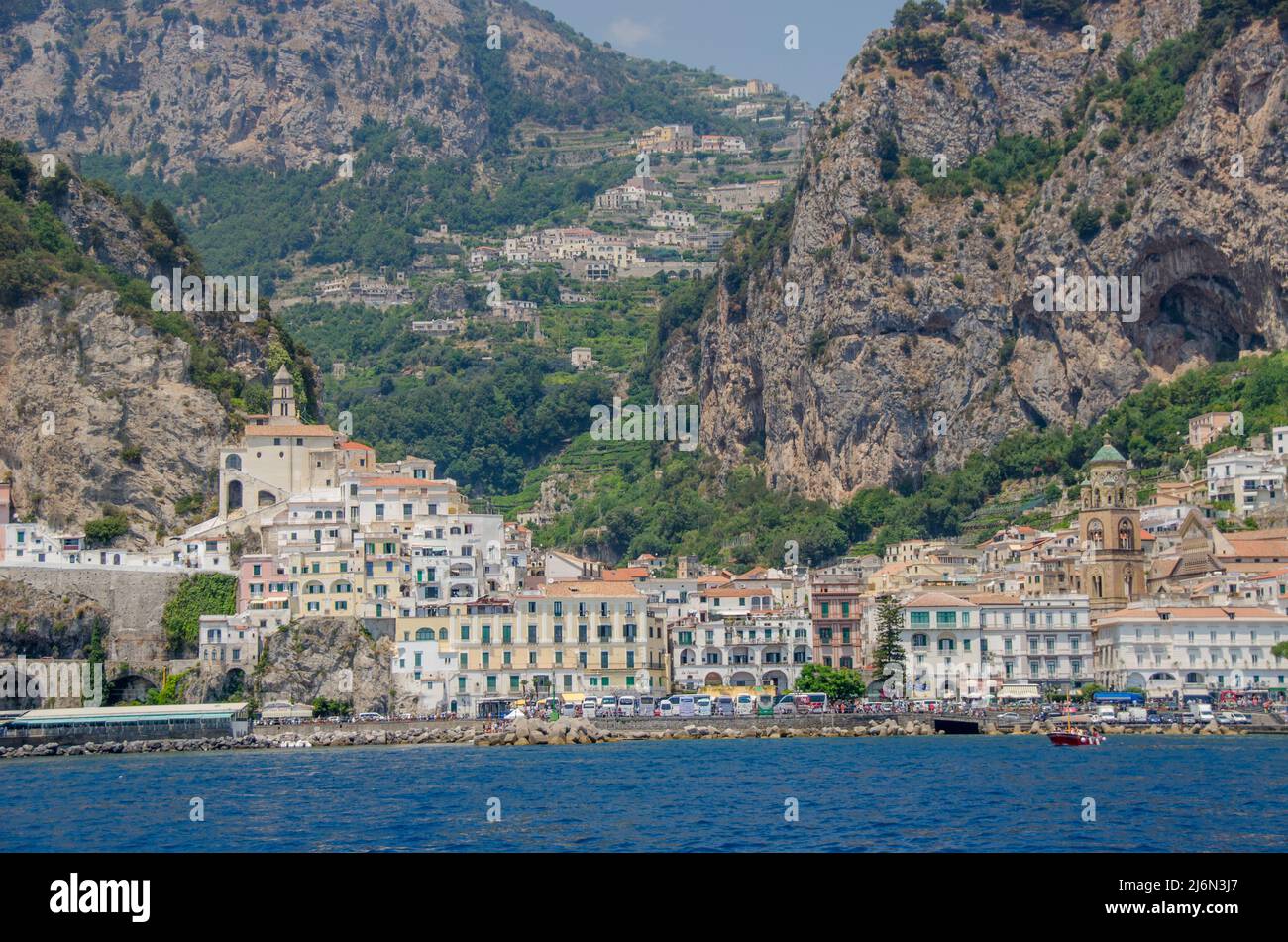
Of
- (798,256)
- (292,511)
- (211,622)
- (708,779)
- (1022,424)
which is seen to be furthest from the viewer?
(798,256)

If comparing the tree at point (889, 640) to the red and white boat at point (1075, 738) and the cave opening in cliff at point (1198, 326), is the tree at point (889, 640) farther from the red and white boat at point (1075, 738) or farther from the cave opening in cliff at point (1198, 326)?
the cave opening in cliff at point (1198, 326)

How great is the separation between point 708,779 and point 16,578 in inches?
1727

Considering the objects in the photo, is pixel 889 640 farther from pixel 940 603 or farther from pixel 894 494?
pixel 894 494

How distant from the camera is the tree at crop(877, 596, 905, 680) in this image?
8662 cm

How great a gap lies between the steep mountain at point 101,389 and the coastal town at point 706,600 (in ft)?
8.06

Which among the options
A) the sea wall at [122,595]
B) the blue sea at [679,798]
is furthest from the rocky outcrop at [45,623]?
the blue sea at [679,798]

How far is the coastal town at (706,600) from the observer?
277 feet

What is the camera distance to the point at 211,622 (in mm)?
85500

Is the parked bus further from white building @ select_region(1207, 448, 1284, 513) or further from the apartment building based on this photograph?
white building @ select_region(1207, 448, 1284, 513)

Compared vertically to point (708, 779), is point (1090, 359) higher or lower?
higher

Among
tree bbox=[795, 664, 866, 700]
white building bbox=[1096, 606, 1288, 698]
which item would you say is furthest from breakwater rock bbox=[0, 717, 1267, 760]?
white building bbox=[1096, 606, 1288, 698]

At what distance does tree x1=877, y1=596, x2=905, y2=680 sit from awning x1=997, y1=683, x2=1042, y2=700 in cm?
487

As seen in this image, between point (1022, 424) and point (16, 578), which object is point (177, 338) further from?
point (1022, 424)

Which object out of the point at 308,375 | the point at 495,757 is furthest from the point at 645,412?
the point at 495,757
